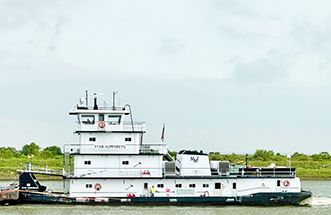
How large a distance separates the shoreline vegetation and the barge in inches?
1278

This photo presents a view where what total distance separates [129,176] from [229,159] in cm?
4138

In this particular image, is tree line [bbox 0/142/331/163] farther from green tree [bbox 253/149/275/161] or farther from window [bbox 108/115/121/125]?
window [bbox 108/115/121/125]

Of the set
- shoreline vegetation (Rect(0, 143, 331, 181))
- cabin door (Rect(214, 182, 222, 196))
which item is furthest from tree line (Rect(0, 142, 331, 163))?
cabin door (Rect(214, 182, 222, 196))

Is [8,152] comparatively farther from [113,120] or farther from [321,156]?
[113,120]

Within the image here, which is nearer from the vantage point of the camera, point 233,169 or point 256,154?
point 233,169

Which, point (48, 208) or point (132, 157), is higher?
point (132, 157)

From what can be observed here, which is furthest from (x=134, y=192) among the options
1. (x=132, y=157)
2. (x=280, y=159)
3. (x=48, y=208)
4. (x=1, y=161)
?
(x=280, y=159)

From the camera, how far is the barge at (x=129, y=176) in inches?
1797

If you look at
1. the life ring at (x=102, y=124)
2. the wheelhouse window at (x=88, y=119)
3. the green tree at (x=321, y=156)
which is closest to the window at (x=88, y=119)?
the wheelhouse window at (x=88, y=119)

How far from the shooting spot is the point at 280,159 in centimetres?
9331

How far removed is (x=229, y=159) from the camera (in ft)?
282

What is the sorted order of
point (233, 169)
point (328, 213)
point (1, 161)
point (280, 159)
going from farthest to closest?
point (280, 159)
point (1, 161)
point (233, 169)
point (328, 213)

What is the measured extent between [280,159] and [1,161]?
106 feet

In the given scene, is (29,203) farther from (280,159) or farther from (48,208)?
(280,159)
